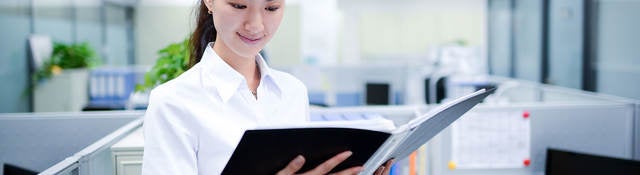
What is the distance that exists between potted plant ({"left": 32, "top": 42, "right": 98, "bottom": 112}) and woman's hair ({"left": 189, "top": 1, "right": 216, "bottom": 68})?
13.5 ft

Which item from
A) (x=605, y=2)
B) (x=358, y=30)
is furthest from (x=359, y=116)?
(x=358, y=30)

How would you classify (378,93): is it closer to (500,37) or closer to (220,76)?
(500,37)

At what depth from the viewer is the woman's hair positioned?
1.06 metres

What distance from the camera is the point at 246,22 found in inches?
34.9

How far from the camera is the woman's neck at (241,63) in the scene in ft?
3.18

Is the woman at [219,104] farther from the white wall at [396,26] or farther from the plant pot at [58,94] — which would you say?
the white wall at [396,26]

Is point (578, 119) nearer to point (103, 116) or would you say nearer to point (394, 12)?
point (103, 116)

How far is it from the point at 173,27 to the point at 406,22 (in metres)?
3.47

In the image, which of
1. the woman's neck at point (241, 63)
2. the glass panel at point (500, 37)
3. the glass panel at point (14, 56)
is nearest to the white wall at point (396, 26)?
the glass panel at point (500, 37)

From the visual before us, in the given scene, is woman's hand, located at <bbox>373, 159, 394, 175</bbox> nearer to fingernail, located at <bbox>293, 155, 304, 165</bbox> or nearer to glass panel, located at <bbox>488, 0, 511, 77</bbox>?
fingernail, located at <bbox>293, 155, 304, 165</bbox>

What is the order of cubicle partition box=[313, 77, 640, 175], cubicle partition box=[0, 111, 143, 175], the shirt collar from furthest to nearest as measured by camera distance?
cubicle partition box=[313, 77, 640, 175] → cubicle partition box=[0, 111, 143, 175] → the shirt collar

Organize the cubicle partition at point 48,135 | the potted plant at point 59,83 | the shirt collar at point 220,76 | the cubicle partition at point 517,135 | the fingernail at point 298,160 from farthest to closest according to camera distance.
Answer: the potted plant at point 59,83 → the cubicle partition at point 517,135 → the cubicle partition at point 48,135 → the shirt collar at point 220,76 → the fingernail at point 298,160

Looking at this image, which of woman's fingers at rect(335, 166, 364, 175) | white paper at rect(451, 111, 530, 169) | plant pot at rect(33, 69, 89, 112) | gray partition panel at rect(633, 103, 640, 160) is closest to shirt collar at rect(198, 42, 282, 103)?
woman's fingers at rect(335, 166, 364, 175)

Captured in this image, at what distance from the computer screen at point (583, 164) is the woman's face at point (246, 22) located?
1.12 meters
